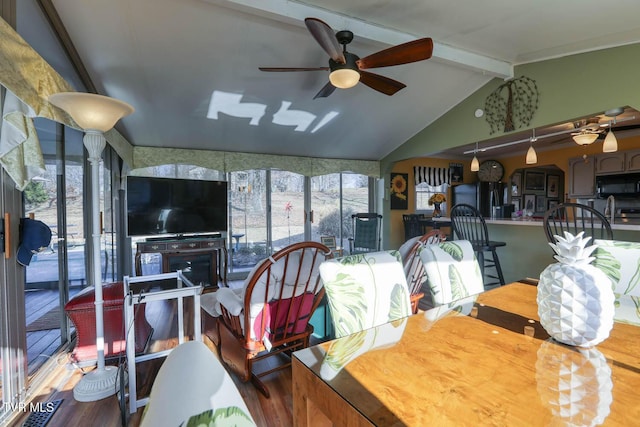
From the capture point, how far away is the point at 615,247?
1.63m

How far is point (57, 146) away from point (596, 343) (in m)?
3.49

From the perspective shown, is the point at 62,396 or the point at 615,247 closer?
the point at 615,247

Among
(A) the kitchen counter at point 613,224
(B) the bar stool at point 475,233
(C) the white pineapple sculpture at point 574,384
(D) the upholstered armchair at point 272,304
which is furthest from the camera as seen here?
(B) the bar stool at point 475,233

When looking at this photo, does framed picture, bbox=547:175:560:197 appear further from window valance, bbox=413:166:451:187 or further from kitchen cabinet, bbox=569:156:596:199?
window valance, bbox=413:166:451:187

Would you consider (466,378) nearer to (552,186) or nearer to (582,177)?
(582,177)

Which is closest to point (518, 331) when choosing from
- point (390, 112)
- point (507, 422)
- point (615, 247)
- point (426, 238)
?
point (507, 422)

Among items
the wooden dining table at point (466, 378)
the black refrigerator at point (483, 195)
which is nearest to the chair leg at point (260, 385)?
the wooden dining table at point (466, 378)

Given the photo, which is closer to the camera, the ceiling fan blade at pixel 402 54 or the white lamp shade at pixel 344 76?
the ceiling fan blade at pixel 402 54

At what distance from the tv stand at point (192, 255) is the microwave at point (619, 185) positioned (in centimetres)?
657

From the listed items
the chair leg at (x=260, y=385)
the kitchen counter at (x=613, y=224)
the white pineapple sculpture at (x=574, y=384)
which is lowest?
the chair leg at (x=260, y=385)

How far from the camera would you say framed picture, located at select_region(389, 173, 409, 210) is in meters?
6.50

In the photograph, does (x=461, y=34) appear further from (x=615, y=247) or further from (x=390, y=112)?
(x=615, y=247)

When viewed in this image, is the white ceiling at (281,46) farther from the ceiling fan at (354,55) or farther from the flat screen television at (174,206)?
the flat screen television at (174,206)

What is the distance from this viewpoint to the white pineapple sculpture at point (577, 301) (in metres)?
0.91
